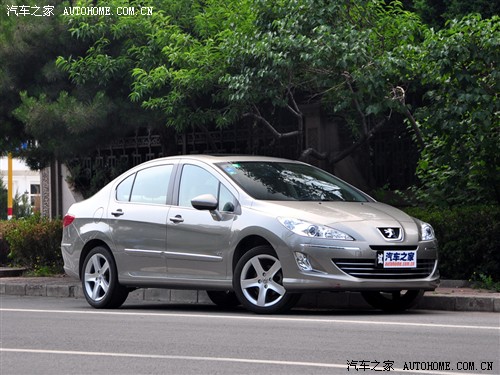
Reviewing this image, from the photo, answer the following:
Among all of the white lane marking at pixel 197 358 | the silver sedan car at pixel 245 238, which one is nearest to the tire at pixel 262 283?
the silver sedan car at pixel 245 238

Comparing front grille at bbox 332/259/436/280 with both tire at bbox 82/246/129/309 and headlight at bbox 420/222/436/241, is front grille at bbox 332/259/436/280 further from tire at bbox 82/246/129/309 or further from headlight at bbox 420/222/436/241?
tire at bbox 82/246/129/309

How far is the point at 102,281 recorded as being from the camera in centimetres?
1378

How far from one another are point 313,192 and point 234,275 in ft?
4.54

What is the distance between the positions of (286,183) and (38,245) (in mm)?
7872

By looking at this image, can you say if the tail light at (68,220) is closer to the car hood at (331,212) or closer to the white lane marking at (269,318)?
the white lane marking at (269,318)

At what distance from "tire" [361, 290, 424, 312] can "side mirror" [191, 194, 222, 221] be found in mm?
1780

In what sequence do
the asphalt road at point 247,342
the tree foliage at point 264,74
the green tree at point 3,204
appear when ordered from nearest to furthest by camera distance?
1. the asphalt road at point 247,342
2. the tree foliage at point 264,74
3. the green tree at point 3,204

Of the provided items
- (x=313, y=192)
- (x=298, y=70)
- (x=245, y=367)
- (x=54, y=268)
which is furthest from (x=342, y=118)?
(x=245, y=367)

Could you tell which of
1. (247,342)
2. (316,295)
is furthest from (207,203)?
(247,342)

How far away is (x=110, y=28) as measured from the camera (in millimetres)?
17750

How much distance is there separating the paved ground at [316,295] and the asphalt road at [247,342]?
0.32 meters

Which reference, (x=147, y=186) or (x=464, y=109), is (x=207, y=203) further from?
(x=464, y=109)

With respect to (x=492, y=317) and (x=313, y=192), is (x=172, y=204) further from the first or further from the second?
(x=492, y=317)

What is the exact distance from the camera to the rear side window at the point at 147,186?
1354 cm
